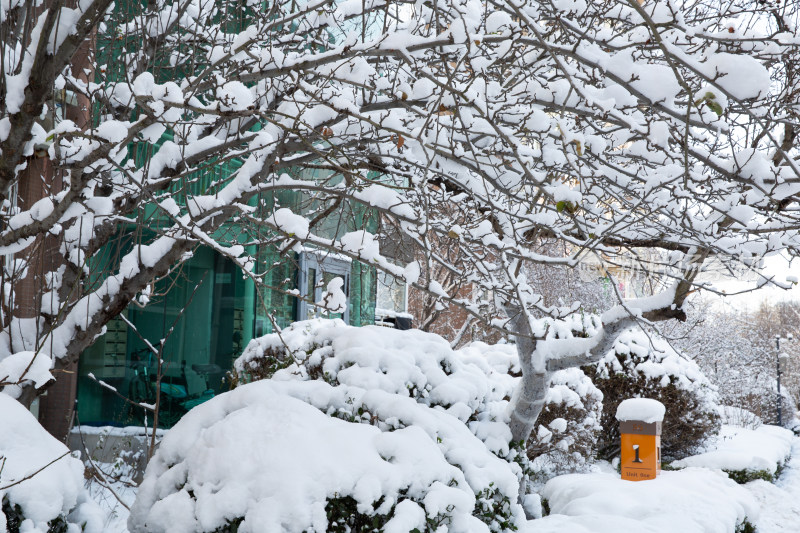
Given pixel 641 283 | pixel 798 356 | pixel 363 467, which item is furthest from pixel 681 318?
pixel 798 356

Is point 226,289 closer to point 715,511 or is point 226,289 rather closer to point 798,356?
point 715,511

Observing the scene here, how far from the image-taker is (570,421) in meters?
8.02

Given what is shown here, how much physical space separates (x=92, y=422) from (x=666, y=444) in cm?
869

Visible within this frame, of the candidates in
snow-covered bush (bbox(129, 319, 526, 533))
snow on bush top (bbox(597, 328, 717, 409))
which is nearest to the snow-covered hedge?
snow on bush top (bbox(597, 328, 717, 409))

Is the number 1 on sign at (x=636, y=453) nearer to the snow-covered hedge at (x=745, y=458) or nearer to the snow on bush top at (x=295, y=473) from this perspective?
the snow on bush top at (x=295, y=473)

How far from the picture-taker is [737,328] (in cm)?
2828

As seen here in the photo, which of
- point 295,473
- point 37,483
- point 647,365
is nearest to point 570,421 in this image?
point 647,365

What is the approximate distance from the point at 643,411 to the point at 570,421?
1814mm

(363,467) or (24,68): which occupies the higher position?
(24,68)

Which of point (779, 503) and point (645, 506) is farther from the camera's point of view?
point (779, 503)

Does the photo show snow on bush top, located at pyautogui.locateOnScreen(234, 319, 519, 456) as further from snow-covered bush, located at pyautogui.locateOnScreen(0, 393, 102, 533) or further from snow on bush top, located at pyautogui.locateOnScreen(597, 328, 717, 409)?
snow on bush top, located at pyautogui.locateOnScreen(597, 328, 717, 409)

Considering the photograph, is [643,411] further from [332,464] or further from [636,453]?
[332,464]

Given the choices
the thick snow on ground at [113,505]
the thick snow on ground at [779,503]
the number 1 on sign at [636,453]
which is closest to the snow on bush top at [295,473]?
the thick snow on ground at [113,505]

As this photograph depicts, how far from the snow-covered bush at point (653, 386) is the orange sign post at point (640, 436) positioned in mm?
3173
